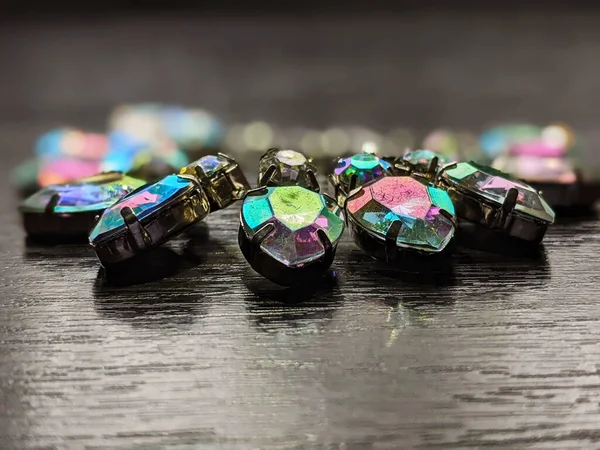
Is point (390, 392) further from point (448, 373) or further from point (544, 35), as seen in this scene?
point (544, 35)

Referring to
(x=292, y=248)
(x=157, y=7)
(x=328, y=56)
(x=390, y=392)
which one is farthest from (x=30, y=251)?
(x=157, y=7)

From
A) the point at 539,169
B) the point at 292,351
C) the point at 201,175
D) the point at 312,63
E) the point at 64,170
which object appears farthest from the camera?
the point at 312,63

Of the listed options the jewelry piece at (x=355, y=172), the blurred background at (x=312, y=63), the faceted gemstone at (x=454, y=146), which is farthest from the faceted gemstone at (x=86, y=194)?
the blurred background at (x=312, y=63)

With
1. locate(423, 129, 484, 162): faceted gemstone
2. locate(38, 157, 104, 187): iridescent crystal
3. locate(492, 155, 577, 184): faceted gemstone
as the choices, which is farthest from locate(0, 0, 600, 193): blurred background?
locate(492, 155, 577, 184): faceted gemstone

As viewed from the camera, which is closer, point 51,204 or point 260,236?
point 260,236

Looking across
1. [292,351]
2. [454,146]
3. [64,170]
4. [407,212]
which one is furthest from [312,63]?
[292,351]

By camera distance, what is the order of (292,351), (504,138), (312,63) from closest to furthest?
1. (292,351)
2. (504,138)
3. (312,63)

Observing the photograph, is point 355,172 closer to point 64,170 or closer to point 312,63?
point 64,170

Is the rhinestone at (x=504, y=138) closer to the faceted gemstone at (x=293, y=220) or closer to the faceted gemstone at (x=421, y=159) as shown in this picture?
the faceted gemstone at (x=421, y=159)
